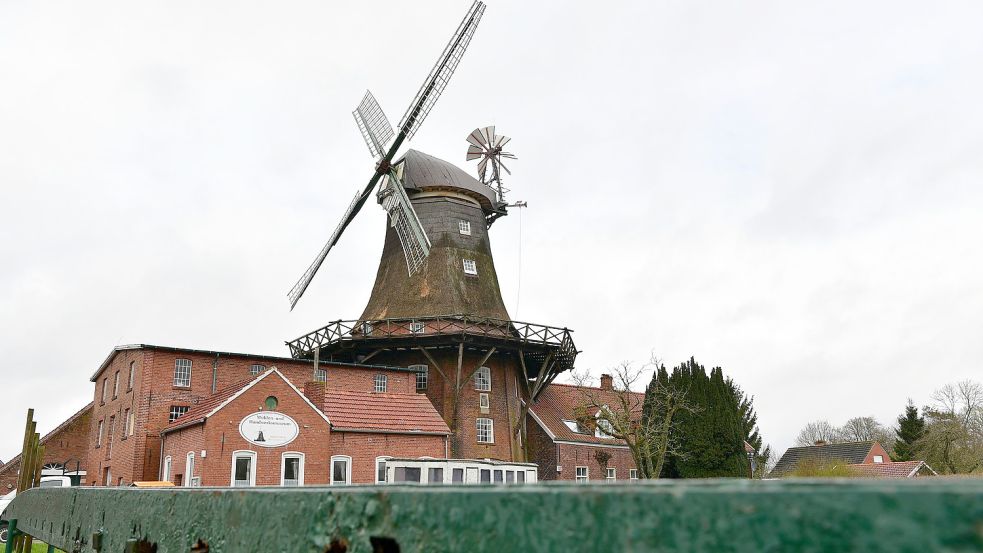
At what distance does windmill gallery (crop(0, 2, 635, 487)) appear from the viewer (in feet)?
80.5

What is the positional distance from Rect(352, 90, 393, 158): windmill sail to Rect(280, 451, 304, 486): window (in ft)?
62.6

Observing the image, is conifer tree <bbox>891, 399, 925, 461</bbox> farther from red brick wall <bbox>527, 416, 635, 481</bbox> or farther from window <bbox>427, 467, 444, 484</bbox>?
window <bbox>427, 467, 444, 484</bbox>

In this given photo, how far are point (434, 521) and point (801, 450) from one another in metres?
65.2

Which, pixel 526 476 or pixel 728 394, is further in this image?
pixel 728 394

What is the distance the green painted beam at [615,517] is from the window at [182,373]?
29328mm

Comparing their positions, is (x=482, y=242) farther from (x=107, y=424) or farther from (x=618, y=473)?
(x=107, y=424)

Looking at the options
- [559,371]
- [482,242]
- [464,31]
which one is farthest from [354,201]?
[559,371]

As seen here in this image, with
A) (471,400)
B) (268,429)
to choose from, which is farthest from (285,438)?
(471,400)

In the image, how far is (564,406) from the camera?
41906 mm

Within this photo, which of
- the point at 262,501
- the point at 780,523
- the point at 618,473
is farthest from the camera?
the point at 618,473

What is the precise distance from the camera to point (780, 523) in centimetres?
82

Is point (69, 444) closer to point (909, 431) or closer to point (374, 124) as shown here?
point (374, 124)

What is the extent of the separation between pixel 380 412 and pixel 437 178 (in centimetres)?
1443

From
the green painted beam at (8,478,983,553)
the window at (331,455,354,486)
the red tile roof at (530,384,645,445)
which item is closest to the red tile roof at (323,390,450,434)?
the window at (331,455,354,486)
